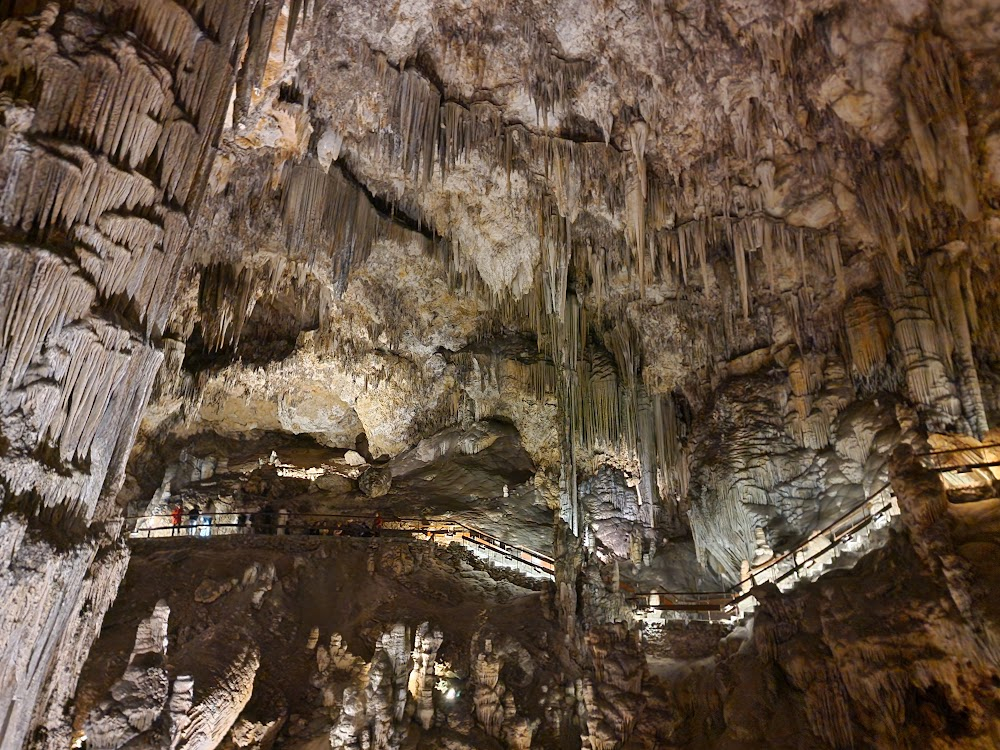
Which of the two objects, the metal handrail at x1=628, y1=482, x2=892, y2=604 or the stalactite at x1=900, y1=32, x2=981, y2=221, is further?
the metal handrail at x1=628, y1=482, x2=892, y2=604

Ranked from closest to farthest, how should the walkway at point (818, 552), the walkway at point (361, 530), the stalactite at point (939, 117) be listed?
the stalactite at point (939, 117), the walkway at point (818, 552), the walkway at point (361, 530)

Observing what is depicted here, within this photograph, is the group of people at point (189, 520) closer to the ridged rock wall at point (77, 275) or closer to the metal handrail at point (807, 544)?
the ridged rock wall at point (77, 275)

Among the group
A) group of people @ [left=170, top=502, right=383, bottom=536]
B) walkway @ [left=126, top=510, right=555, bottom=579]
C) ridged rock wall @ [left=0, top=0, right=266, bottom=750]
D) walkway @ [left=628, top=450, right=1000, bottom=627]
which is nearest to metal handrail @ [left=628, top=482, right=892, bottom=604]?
walkway @ [left=628, top=450, right=1000, bottom=627]

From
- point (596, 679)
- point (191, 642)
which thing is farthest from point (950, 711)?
point (191, 642)

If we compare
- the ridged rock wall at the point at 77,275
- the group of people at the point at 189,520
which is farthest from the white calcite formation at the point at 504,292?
the group of people at the point at 189,520

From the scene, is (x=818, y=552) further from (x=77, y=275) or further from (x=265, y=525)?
(x=265, y=525)

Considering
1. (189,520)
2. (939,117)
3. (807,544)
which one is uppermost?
(939,117)

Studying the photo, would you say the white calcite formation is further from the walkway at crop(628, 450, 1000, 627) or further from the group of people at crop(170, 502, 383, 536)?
the group of people at crop(170, 502, 383, 536)

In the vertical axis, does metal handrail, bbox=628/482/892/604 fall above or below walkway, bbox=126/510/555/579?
below

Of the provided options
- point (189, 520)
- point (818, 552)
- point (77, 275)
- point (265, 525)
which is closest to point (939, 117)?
point (818, 552)

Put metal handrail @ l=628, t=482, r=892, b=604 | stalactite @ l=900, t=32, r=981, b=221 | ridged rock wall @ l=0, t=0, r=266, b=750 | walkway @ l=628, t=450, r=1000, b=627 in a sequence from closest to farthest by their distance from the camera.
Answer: ridged rock wall @ l=0, t=0, r=266, b=750 → stalactite @ l=900, t=32, r=981, b=221 → walkway @ l=628, t=450, r=1000, b=627 → metal handrail @ l=628, t=482, r=892, b=604

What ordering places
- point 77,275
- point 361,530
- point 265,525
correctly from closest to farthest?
point 77,275, point 361,530, point 265,525

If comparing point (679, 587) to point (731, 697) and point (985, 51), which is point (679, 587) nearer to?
point (731, 697)

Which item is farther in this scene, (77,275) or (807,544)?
(807,544)
